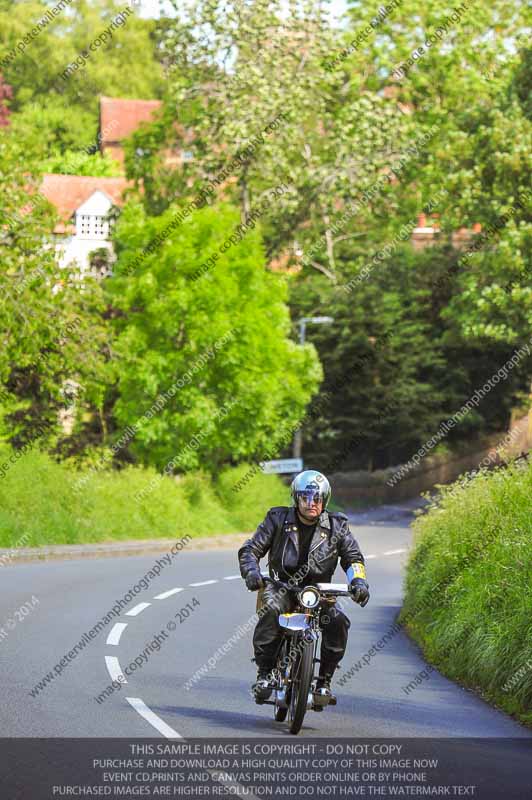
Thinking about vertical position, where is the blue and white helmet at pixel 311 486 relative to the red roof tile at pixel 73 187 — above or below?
above

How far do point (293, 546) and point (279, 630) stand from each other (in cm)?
61

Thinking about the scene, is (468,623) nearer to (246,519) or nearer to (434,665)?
(434,665)

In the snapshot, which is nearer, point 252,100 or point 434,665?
point 434,665

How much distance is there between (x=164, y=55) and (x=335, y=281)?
35.4 ft

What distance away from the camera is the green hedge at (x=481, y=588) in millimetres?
11820

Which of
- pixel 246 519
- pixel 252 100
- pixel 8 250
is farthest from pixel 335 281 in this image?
pixel 8 250

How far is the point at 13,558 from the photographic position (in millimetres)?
26625

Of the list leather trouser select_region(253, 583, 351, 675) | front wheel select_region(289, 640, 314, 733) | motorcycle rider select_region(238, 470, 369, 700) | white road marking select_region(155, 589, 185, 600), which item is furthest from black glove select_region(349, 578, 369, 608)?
white road marking select_region(155, 589, 185, 600)

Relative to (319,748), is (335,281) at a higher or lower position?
lower

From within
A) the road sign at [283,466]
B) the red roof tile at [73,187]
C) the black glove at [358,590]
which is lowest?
the road sign at [283,466]

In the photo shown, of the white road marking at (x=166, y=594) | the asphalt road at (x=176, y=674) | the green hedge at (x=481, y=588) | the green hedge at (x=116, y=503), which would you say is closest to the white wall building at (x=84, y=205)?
the green hedge at (x=116, y=503)

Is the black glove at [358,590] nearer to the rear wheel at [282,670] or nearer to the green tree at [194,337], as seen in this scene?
the rear wheel at [282,670]

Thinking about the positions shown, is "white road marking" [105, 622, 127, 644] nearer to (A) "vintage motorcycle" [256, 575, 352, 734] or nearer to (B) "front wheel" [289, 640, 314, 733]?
(A) "vintage motorcycle" [256, 575, 352, 734]

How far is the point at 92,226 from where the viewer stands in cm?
5778
